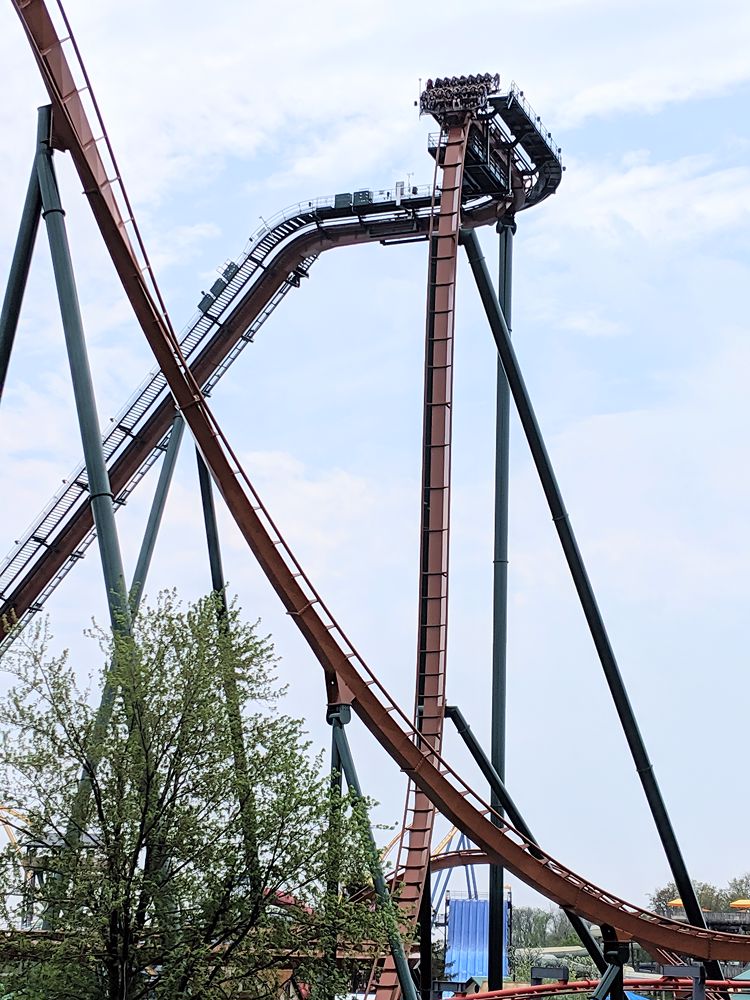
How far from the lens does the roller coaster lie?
11828mm

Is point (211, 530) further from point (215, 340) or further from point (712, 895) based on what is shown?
point (712, 895)

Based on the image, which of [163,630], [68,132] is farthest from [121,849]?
[68,132]

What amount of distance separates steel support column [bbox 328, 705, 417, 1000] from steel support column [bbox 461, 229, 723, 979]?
4799 mm

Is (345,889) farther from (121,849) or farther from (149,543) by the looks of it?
(149,543)

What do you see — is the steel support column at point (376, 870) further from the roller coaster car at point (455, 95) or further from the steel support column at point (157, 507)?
the roller coaster car at point (455, 95)

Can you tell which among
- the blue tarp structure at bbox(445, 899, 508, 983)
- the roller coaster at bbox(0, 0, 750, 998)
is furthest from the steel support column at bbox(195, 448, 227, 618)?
the blue tarp structure at bbox(445, 899, 508, 983)

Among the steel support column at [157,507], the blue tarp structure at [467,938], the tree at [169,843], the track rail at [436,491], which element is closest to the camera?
the tree at [169,843]

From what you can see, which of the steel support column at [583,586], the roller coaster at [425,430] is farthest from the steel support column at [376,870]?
the steel support column at [583,586]

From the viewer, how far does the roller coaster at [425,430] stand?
1183cm

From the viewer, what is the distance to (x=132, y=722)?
34.2ft

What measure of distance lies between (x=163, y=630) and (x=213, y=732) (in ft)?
3.03

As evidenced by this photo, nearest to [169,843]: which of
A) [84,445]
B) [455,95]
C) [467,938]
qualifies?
[84,445]

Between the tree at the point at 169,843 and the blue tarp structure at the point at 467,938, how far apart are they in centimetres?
2602

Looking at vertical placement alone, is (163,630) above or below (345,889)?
above
